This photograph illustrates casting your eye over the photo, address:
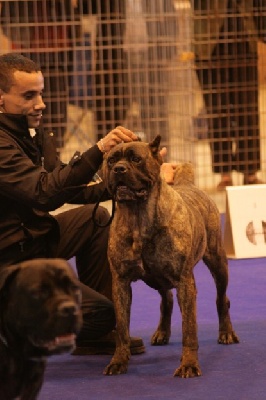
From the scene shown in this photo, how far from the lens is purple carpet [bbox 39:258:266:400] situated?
13.7 feet

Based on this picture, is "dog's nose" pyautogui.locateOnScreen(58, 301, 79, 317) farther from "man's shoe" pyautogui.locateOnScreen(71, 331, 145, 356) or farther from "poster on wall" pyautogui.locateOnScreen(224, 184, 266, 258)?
"poster on wall" pyautogui.locateOnScreen(224, 184, 266, 258)

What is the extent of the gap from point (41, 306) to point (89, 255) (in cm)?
195

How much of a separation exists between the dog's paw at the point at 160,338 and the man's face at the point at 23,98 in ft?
3.69

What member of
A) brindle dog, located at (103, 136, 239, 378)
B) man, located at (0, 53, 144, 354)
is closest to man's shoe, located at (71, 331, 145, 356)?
man, located at (0, 53, 144, 354)

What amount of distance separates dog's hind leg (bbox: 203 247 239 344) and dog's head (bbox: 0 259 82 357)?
5.89ft

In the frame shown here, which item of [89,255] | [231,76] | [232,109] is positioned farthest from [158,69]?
[89,255]

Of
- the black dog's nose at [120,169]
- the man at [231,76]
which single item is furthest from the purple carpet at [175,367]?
the man at [231,76]

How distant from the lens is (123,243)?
4434 millimetres

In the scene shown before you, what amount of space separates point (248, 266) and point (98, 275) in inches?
75.0

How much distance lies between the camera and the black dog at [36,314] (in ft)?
10.1

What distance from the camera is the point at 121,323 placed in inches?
178

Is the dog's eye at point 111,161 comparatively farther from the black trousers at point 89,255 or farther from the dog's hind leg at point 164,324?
the dog's hind leg at point 164,324

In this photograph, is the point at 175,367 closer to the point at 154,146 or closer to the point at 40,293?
the point at 154,146

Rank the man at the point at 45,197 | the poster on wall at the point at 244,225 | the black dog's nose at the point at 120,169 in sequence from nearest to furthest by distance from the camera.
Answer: the black dog's nose at the point at 120,169, the man at the point at 45,197, the poster on wall at the point at 244,225
